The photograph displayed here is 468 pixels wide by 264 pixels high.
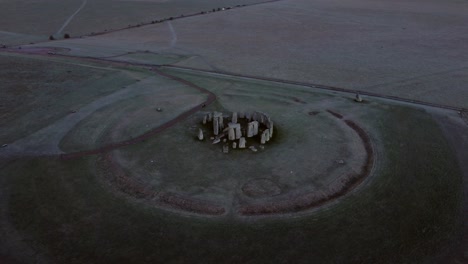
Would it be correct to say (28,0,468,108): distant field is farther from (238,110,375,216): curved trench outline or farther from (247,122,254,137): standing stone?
(238,110,375,216): curved trench outline

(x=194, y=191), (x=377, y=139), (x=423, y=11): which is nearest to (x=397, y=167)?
(x=377, y=139)

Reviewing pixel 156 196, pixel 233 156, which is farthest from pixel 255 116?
pixel 156 196

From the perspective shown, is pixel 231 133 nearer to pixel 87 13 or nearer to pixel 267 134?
pixel 267 134

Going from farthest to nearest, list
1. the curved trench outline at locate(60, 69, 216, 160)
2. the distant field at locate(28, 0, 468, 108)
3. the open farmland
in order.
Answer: the distant field at locate(28, 0, 468, 108) < the curved trench outline at locate(60, 69, 216, 160) < the open farmland

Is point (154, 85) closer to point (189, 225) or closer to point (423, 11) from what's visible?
point (189, 225)

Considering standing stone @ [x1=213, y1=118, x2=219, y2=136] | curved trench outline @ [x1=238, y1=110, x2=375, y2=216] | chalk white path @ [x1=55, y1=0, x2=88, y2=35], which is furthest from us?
chalk white path @ [x1=55, y1=0, x2=88, y2=35]

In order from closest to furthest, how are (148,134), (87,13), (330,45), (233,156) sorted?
1. (233,156)
2. (148,134)
3. (330,45)
4. (87,13)

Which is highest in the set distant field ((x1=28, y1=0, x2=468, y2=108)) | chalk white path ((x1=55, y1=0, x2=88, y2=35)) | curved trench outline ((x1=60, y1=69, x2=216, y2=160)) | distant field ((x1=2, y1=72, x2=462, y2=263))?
chalk white path ((x1=55, y1=0, x2=88, y2=35))

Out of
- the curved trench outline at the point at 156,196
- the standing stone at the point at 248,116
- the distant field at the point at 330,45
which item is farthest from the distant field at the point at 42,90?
the standing stone at the point at 248,116

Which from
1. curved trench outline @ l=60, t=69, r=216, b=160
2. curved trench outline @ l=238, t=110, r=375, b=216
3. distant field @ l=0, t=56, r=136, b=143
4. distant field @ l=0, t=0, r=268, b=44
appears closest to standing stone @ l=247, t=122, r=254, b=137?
curved trench outline @ l=60, t=69, r=216, b=160
